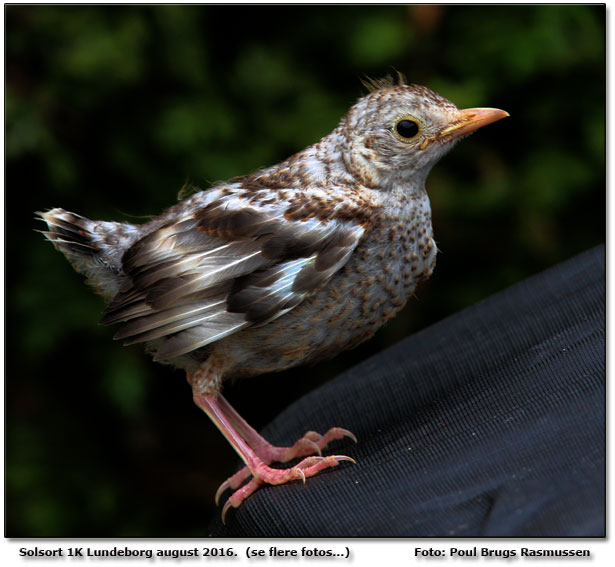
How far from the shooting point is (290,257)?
2.85 meters

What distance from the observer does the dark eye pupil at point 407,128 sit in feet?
9.86

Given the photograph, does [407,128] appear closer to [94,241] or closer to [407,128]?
[407,128]

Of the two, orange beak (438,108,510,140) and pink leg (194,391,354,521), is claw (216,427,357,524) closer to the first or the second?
pink leg (194,391,354,521)

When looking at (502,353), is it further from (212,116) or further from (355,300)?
(212,116)

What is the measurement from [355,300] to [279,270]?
280 millimetres

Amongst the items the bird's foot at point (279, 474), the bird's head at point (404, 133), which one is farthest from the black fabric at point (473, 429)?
the bird's head at point (404, 133)

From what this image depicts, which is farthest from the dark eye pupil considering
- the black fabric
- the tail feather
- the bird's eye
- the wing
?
the tail feather

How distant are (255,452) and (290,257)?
0.86 metres

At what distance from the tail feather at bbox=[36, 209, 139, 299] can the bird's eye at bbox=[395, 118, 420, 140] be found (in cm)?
103

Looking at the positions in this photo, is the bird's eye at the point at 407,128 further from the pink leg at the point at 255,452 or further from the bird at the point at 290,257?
the pink leg at the point at 255,452

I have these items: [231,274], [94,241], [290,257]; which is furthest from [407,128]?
[94,241]

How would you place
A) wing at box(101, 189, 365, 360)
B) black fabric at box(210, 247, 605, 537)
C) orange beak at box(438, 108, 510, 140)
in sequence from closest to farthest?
1. black fabric at box(210, 247, 605, 537)
2. wing at box(101, 189, 365, 360)
3. orange beak at box(438, 108, 510, 140)

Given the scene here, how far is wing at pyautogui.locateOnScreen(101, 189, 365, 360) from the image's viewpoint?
2830 millimetres
